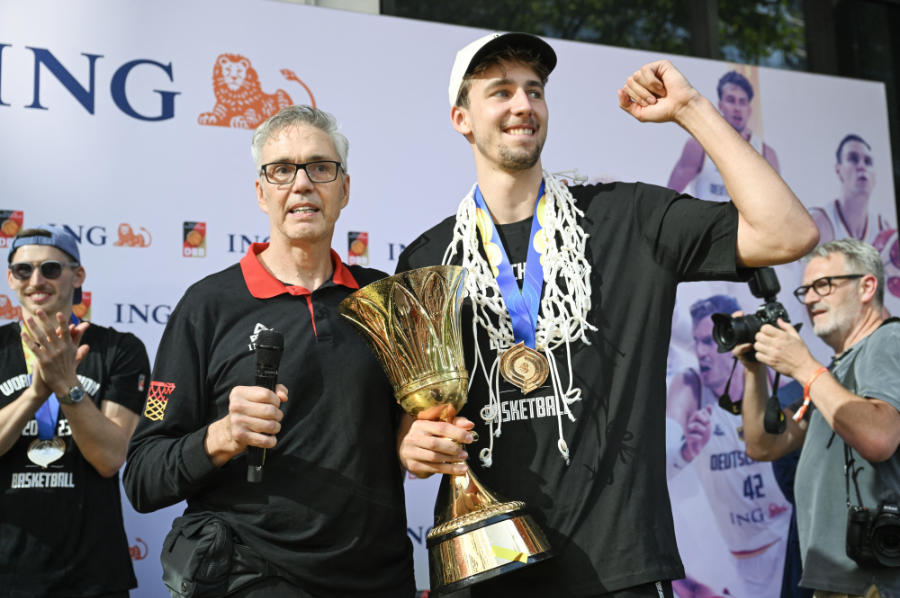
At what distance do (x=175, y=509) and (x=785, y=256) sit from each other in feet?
9.45

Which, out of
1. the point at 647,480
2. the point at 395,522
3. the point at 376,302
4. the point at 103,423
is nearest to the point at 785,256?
the point at 647,480

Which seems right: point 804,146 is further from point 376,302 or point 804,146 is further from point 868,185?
point 376,302

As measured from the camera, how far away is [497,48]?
2600mm

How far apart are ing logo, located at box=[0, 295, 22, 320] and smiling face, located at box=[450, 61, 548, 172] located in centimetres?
226

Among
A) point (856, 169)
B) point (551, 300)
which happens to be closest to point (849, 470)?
point (551, 300)

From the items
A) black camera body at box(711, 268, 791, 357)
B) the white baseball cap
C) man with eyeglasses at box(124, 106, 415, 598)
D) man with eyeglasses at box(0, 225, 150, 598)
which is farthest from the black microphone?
black camera body at box(711, 268, 791, 357)

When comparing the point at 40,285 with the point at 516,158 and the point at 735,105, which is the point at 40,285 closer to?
the point at 516,158

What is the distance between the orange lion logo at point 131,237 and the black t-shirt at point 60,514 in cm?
56

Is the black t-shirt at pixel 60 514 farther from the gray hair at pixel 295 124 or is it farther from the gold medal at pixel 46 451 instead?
the gray hair at pixel 295 124

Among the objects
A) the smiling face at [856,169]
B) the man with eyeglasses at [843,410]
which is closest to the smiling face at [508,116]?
the man with eyeglasses at [843,410]

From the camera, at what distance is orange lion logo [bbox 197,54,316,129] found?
13.8 feet

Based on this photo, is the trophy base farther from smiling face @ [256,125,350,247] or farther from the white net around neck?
smiling face @ [256,125,350,247]

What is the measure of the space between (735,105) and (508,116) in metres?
3.28

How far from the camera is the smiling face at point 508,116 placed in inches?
101
